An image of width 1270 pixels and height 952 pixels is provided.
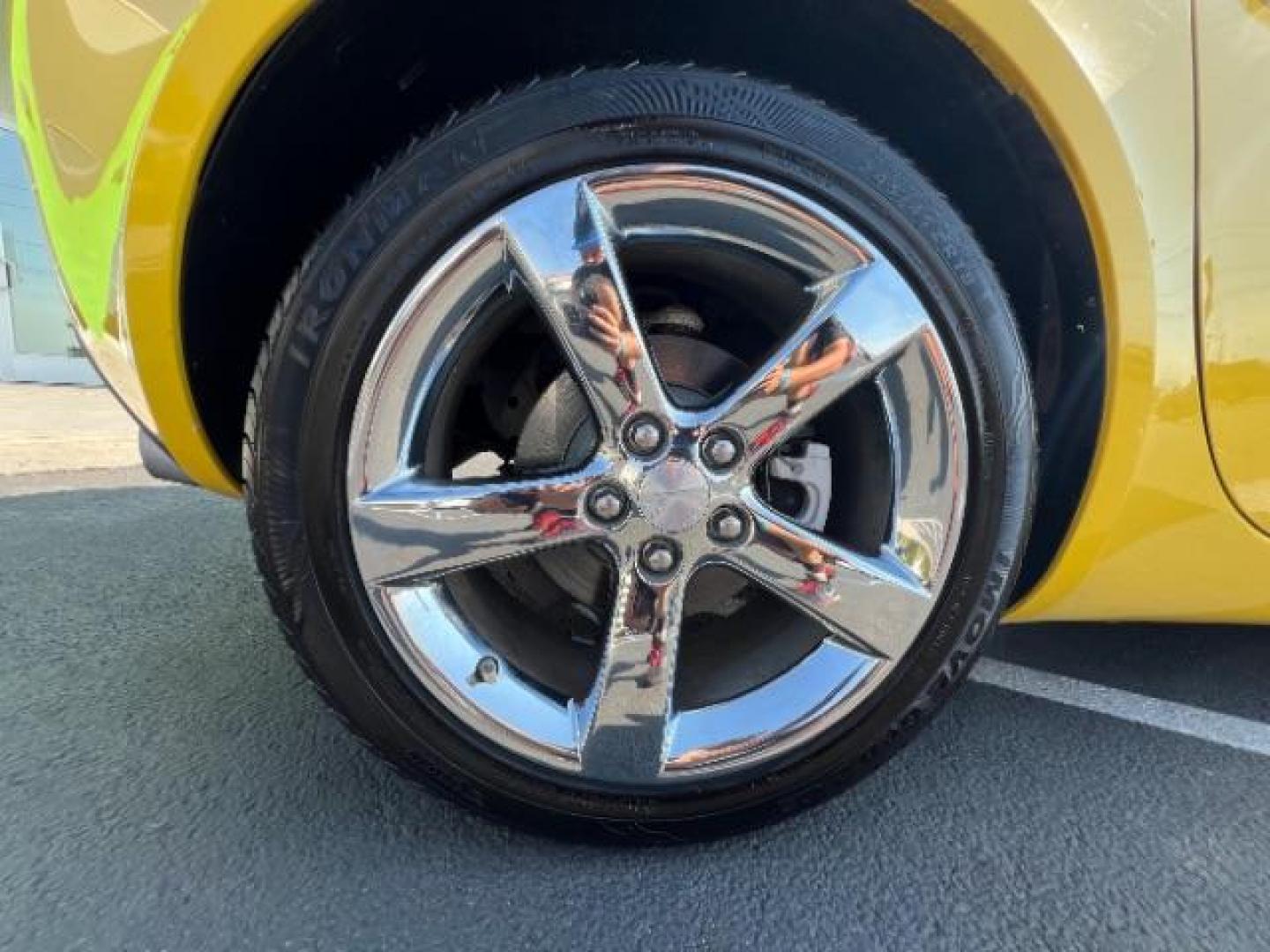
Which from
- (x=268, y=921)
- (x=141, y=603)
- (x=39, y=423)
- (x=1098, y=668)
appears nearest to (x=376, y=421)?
(x=268, y=921)

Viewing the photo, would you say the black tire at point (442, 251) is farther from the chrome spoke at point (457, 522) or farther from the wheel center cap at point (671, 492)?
the wheel center cap at point (671, 492)

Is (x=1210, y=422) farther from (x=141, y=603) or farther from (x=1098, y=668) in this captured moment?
(x=141, y=603)

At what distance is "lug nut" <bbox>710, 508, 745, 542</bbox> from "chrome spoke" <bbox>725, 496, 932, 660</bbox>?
0.02 metres

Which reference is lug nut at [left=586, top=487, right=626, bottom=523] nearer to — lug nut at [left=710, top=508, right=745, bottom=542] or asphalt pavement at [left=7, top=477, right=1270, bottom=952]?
lug nut at [left=710, top=508, right=745, bottom=542]

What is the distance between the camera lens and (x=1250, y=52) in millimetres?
970

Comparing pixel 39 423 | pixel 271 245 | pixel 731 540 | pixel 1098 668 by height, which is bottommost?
pixel 39 423

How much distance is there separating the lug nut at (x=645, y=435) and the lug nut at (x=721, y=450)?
0.18 feet

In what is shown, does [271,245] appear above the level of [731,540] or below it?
above

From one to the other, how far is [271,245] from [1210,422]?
1198mm

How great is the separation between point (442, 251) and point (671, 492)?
371 mm

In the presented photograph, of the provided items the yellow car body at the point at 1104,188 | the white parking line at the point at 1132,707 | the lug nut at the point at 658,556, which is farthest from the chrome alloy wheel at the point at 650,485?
the white parking line at the point at 1132,707

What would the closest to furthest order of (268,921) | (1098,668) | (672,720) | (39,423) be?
(268,921), (672,720), (1098,668), (39,423)

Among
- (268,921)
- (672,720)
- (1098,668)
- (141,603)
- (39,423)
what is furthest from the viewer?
(39,423)

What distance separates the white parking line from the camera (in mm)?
1374
